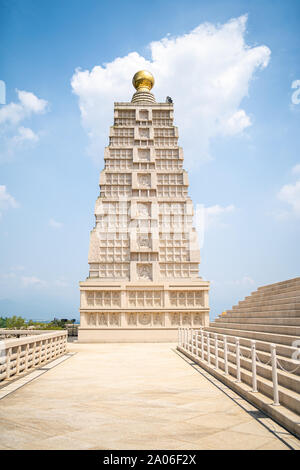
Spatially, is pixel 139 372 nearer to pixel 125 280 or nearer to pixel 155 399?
pixel 155 399

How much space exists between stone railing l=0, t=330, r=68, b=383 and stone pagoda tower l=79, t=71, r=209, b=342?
34.9ft

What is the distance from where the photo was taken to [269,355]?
345 inches

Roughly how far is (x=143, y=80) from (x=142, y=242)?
2112cm

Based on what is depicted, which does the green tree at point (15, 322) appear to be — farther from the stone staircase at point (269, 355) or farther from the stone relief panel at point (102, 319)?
the stone staircase at point (269, 355)

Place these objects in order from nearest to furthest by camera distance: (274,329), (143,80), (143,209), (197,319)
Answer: (274,329) < (197,319) < (143,209) < (143,80)

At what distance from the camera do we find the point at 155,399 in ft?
25.7

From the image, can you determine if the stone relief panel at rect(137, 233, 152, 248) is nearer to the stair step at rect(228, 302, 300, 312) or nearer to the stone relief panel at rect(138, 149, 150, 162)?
the stone relief panel at rect(138, 149, 150, 162)

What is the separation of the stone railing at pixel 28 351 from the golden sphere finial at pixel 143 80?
32.5 meters

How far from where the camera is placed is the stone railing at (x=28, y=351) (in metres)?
10.1

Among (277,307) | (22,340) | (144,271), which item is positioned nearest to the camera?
(22,340)

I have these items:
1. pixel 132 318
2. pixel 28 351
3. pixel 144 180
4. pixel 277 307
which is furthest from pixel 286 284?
pixel 144 180

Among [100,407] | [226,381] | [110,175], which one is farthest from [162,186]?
[100,407]

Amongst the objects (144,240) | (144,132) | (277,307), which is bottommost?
(277,307)

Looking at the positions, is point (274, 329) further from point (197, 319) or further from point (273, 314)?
point (197, 319)
